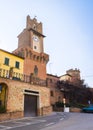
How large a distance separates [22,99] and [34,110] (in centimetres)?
277

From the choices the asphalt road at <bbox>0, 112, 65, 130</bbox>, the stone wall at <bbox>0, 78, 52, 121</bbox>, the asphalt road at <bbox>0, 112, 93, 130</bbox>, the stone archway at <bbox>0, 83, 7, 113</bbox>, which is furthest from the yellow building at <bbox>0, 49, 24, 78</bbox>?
the asphalt road at <bbox>0, 112, 93, 130</bbox>

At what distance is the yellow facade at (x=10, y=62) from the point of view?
29.7 meters

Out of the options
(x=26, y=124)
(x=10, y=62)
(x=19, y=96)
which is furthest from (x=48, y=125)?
A: (x=10, y=62)

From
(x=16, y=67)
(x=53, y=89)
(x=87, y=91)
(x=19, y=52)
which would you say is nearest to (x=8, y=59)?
(x=16, y=67)

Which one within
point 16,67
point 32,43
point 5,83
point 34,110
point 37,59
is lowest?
point 34,110

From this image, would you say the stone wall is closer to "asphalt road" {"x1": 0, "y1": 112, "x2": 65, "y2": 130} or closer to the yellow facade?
"asphalt road" {"x1": 0, "y1": 112, "x2": 65, "y2": 130}

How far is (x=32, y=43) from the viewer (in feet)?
134

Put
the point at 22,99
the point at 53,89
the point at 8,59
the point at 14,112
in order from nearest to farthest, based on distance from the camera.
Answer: the point at 14,112 < the point at 22,99 < the point at 8,59 < the point at 53,89

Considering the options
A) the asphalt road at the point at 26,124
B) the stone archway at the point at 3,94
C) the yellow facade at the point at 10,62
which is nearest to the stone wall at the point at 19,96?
the stone archway at the point at 3,94

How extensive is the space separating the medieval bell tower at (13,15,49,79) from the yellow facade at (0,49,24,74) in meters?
2.40

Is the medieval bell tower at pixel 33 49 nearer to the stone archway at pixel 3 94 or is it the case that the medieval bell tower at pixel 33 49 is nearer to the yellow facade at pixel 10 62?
the yellow facade at pixel 10 62

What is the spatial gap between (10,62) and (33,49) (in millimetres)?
10250

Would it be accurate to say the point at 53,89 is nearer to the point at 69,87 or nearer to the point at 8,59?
the point at 69,87

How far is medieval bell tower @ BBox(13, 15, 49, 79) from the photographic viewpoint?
121 ft
